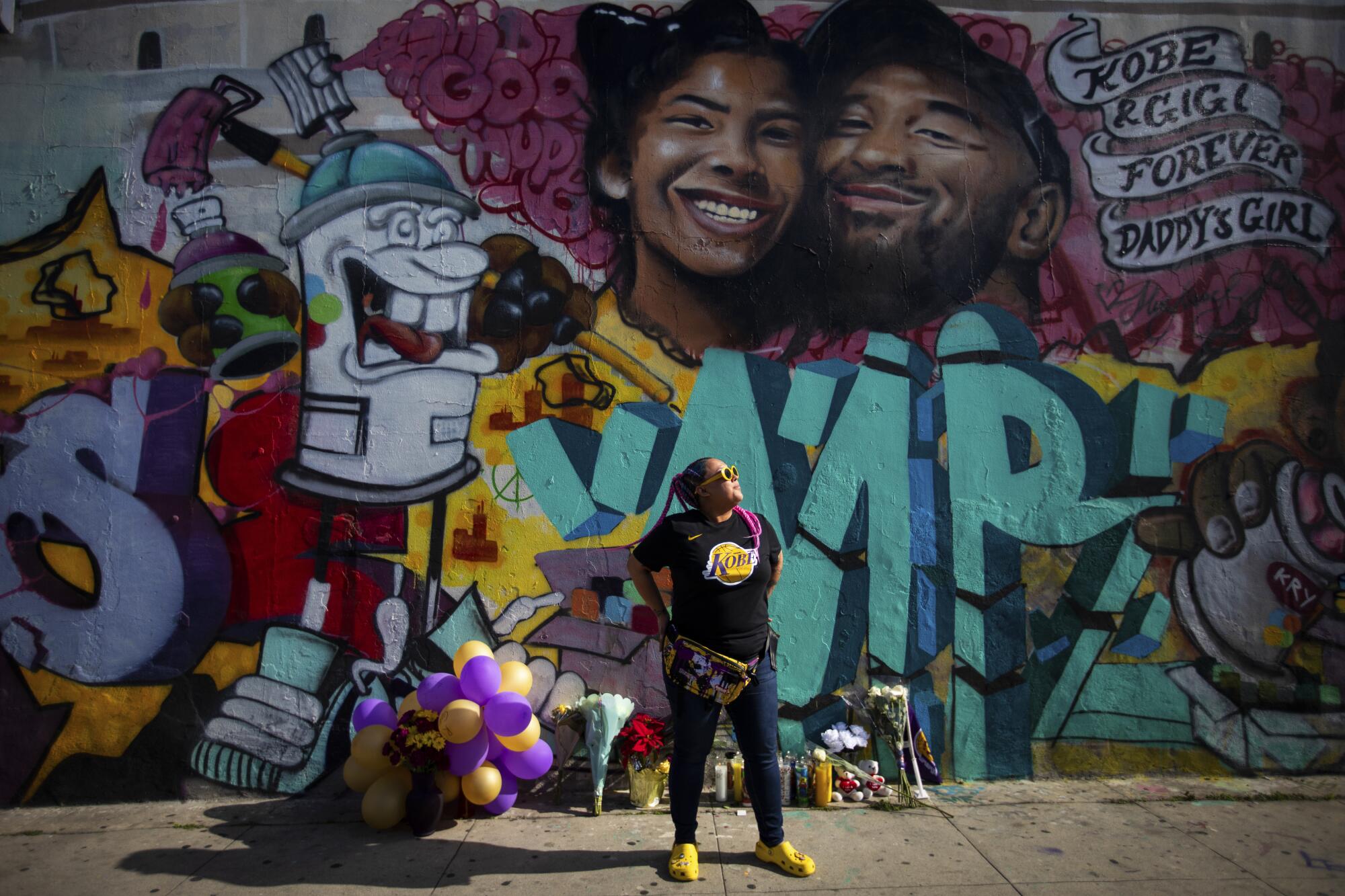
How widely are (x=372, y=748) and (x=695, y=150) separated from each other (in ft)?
12.3

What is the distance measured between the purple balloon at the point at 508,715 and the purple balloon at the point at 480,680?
0.17 feet

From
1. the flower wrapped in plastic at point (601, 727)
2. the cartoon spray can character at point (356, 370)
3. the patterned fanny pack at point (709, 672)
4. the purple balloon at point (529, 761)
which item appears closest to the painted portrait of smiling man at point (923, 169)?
the cartoon spray can character at point (356, 370)

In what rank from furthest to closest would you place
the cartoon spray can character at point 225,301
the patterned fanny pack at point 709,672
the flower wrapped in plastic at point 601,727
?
the cartoon spray can character at point 225,301 → the flower wrapped in plastic at point 601,727 → the patterned fanny pack at point 709,672

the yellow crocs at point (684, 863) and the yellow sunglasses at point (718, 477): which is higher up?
the yellow sunglasses at point (718, 477)

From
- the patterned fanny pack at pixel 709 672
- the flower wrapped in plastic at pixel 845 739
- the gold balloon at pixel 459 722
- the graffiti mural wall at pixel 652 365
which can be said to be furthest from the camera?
the graffiti mural wall at pixel 652 365

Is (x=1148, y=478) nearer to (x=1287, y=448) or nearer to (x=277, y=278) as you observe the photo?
(x=1287, y=448)

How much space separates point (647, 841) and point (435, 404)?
8.46ft

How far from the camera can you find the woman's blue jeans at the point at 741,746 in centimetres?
376

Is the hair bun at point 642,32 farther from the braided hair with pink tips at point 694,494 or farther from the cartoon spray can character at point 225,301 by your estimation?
the braided hair with pink tips at point 694,494

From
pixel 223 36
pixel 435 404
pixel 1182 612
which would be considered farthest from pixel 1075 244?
pixel 223 36

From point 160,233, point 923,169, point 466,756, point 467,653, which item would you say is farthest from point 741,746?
point 160,233

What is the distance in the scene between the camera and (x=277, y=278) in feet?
16.6

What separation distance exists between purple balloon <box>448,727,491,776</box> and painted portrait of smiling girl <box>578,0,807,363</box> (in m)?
2.57

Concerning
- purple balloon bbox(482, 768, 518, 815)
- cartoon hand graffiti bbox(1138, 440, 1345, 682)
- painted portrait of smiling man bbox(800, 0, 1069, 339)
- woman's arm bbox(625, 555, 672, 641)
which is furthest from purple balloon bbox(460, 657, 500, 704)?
cartoon hand graffiti bbox(1138, 440, 1345, 682)
